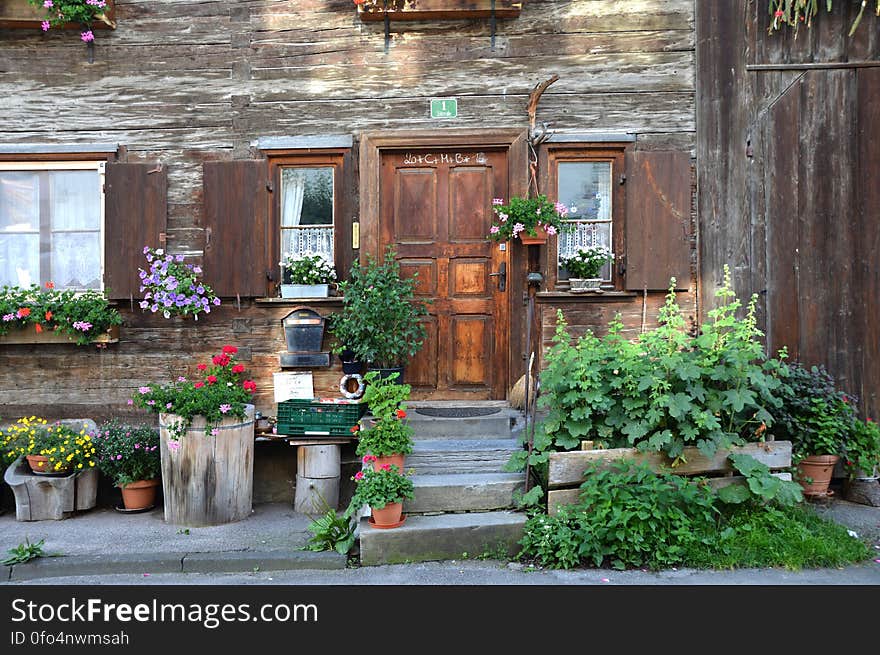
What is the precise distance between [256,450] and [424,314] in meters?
1.93

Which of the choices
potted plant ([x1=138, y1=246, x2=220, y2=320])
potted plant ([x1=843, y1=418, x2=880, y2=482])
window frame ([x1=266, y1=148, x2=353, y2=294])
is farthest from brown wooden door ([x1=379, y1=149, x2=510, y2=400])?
potted plant ([x1=843, y1=418, x2=880, y2=482])

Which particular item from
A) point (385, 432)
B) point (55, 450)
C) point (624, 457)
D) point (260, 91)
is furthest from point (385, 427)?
point (260, 91)

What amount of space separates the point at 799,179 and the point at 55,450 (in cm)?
663

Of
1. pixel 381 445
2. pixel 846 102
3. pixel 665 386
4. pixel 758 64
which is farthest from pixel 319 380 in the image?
pixel 846 102

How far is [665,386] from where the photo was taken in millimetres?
5062

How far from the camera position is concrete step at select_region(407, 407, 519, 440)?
20.2 feet

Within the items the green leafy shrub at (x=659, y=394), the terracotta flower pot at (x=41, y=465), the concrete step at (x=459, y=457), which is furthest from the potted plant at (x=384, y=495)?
the terracotta flower pot at (x=41, y=465)

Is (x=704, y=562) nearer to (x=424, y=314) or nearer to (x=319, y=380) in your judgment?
(x=424, y=314)

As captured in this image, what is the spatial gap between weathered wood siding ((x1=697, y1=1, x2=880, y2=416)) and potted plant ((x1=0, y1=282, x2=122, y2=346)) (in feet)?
17.5

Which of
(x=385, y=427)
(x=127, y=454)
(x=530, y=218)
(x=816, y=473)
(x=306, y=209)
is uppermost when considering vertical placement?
(x=306, y=209)

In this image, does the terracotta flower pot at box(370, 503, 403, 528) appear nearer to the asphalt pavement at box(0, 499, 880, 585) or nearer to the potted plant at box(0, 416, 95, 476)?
the asphalt pavement at box(0, 499, 880, 585)

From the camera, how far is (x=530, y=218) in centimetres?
639

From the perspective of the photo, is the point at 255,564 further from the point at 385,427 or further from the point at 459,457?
the point at 459,457

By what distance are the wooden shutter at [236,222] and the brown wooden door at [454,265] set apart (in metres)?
1.12
